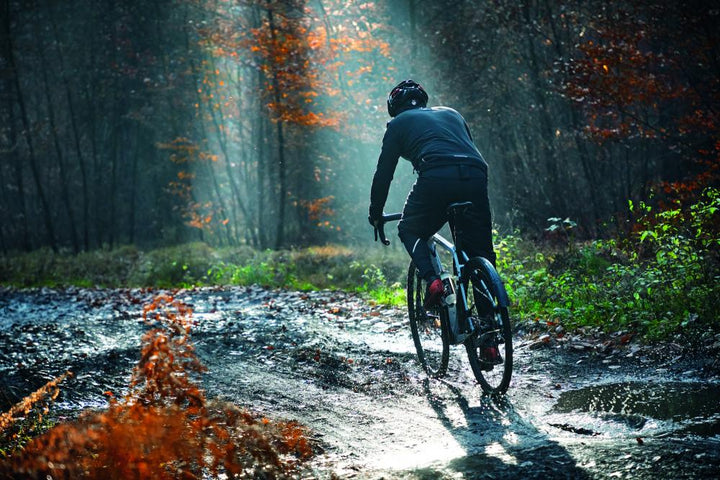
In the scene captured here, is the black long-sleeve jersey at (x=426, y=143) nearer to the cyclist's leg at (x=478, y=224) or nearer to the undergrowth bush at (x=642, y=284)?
the cyclist's leg at (x=478, y=224)

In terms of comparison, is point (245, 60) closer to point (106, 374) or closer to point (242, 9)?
point (242, 9)

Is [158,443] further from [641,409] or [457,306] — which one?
[457,306]

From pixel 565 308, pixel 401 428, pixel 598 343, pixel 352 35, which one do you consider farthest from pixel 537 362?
pixel 352 35

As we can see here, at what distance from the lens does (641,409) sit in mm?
4055

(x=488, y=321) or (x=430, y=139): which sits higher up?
(x=430, y=139)

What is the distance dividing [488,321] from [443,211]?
976 millimetres

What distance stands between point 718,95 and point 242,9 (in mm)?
17766

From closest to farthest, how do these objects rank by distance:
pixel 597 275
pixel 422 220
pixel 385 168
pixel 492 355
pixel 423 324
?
1. pixel 492 355
2. pixel 422 220
3. pixel 385 168
4. pixel 423 324
5. pixel 597 275

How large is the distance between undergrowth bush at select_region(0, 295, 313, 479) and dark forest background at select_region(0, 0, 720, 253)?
7.84 meters

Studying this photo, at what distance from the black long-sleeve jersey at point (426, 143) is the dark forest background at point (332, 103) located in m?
5.22

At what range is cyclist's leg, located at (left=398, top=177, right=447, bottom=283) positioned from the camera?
516cm

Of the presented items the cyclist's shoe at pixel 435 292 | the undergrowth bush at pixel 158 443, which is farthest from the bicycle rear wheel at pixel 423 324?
the undergrowth bush at pixel 158 443

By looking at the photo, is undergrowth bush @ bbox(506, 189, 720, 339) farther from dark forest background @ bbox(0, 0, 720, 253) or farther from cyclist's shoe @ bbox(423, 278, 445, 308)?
cyclist's shoe @ bbox(423, 278, 445, 308)

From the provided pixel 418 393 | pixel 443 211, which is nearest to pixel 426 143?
pixel 443 211
